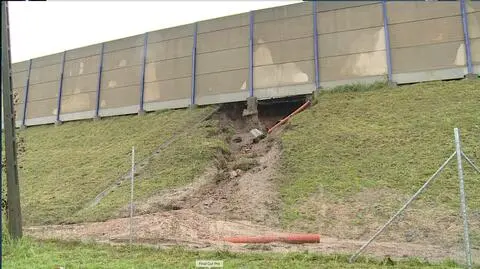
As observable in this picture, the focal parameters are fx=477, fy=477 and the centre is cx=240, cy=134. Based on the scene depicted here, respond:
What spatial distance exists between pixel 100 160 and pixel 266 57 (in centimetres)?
809

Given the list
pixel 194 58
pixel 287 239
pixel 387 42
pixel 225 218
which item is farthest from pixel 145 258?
pixel 194 58

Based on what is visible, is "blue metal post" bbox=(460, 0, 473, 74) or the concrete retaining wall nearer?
"blue metal post" bbox=(460, 0, 473, 74)

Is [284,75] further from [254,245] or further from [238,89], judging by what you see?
[254,245]

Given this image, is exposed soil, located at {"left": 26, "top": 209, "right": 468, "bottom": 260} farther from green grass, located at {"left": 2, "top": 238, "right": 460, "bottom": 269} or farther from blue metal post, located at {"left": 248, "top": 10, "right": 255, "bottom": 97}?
blue metal post, located at {"left": 248, "top": 10, "right": 255, "bottom": 97}

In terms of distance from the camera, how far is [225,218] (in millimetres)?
11789

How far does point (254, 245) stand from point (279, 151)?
6.26 m

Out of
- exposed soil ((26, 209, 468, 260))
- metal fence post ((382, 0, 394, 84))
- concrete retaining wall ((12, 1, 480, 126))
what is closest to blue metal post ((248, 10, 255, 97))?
concrete retaining wall ((12, 1, 480, 126))

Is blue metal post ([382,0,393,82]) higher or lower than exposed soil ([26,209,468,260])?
higher

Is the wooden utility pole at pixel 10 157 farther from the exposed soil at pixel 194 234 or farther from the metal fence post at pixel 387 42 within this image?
the metal fence post at pixel 387 42

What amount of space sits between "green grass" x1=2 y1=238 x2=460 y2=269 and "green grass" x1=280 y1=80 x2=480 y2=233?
2.99 meters

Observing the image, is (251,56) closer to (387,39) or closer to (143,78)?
(143,78)

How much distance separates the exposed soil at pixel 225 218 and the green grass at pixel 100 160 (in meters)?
0.72

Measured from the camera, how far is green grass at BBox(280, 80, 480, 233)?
37.6ft

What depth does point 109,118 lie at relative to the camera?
22875 millimetres
